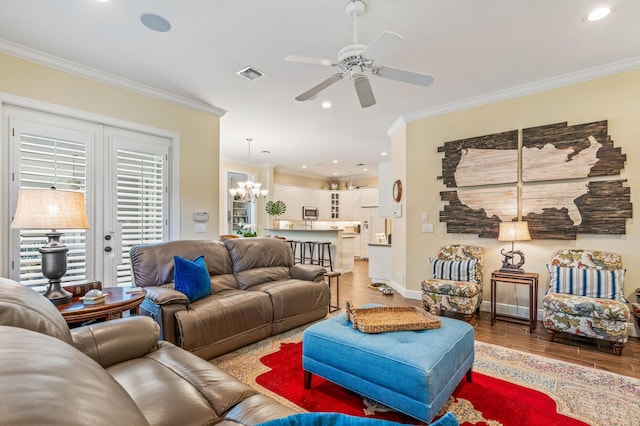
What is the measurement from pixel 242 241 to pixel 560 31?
3.73 metres

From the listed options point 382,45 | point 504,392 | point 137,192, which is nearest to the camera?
point 382,45

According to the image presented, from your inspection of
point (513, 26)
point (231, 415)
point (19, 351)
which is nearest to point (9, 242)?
point (231, 415)

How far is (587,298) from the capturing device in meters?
2.97

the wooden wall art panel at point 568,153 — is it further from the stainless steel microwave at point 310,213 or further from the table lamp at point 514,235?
the stainless steel microwave at point 310,213

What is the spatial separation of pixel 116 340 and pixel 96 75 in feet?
10.3

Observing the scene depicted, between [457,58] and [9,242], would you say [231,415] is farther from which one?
[457,58]

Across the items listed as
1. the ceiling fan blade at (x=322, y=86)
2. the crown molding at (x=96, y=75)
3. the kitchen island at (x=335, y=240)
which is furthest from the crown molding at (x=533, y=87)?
the crown molding at (x=96, y=75)

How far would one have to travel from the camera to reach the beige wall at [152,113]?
3027 mm

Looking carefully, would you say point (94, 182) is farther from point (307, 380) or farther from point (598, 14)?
point (598, 14)

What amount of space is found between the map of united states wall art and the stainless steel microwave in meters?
5.92

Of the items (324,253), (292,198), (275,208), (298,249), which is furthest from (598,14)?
(292,198)

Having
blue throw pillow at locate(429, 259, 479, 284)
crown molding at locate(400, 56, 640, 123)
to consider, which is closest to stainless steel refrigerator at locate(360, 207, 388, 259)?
crown molding at locate(400, 56, 640, 123)

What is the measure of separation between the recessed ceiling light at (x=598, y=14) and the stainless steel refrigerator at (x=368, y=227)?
7528 millimetres

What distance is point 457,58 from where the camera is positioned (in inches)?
124
